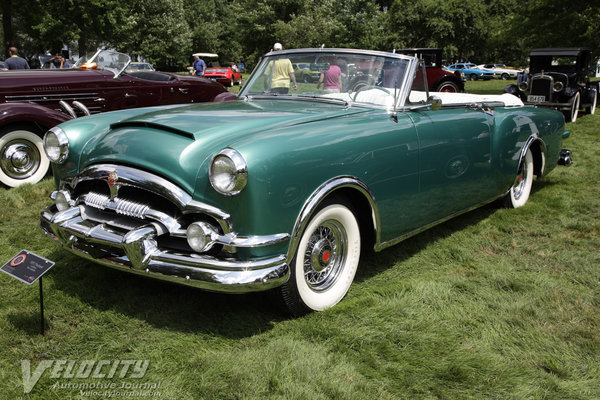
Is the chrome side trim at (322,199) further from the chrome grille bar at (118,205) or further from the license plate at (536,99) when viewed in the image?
the license plate at (536,99)

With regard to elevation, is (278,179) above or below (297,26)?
below

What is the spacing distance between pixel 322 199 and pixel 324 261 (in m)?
0.42

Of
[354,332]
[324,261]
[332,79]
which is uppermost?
[332,79]

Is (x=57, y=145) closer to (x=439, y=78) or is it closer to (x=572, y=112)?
(x=572, y=112)

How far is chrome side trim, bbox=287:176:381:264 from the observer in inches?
105

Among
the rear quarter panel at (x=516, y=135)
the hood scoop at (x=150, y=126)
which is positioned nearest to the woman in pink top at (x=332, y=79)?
the hood scoop at (x=150, y=126)

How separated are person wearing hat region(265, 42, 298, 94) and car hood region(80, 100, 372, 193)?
0.65m

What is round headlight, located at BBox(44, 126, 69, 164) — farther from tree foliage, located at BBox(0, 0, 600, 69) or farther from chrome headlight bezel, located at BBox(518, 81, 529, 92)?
tree foliage, located at BBox(0, 0, 600, 69)

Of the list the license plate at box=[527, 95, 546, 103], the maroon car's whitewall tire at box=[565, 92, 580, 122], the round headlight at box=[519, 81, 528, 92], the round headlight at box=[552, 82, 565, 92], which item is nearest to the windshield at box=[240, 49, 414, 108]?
the maroon car's whitewall tire at box=[565, 92, 580, 122]

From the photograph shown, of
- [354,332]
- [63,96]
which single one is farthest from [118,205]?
[63,96]

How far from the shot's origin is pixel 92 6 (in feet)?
84.4

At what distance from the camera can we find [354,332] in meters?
2.79

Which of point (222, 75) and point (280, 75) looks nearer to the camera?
point (280, 75)

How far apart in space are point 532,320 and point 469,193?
1.38m
